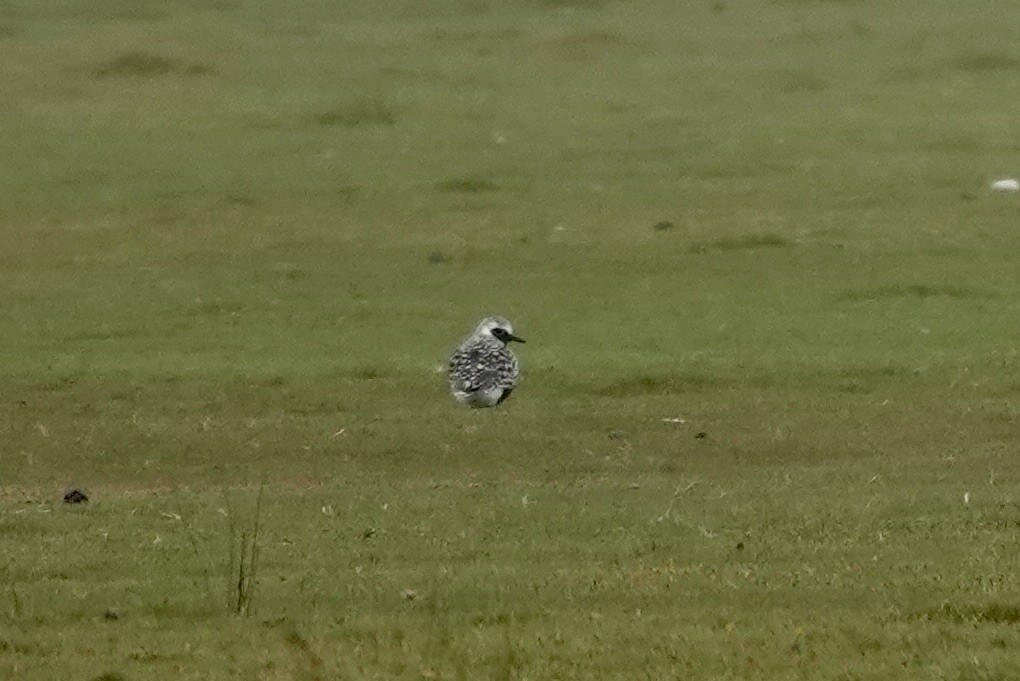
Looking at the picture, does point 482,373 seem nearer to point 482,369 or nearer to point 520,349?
point 482,369

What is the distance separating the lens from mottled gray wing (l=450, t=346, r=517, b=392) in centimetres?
1184

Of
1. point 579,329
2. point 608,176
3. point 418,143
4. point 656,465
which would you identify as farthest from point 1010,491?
point 418,143

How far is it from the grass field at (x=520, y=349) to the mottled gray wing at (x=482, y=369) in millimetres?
238

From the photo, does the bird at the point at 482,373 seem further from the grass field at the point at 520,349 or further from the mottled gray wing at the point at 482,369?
the grass field at the point at 520,349

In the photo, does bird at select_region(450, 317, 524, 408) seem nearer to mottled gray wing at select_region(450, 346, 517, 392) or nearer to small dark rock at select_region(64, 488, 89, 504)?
mottled gray wing at select_region(450, 346, 517, 392)

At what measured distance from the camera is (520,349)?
13859 mm

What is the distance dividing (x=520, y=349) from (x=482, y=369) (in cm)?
199

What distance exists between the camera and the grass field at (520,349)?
764 centimetres

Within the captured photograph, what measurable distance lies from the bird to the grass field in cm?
18

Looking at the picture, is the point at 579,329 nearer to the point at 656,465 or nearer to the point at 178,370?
the point at 178,370

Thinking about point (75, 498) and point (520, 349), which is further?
point (520, 349)

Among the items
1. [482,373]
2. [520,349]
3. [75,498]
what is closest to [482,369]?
[482,373]

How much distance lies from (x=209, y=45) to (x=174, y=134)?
5233 mm

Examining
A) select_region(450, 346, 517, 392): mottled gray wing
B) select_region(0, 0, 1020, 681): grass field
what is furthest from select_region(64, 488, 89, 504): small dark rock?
select_region(450, 346, 517, 392): mottled gray wing
